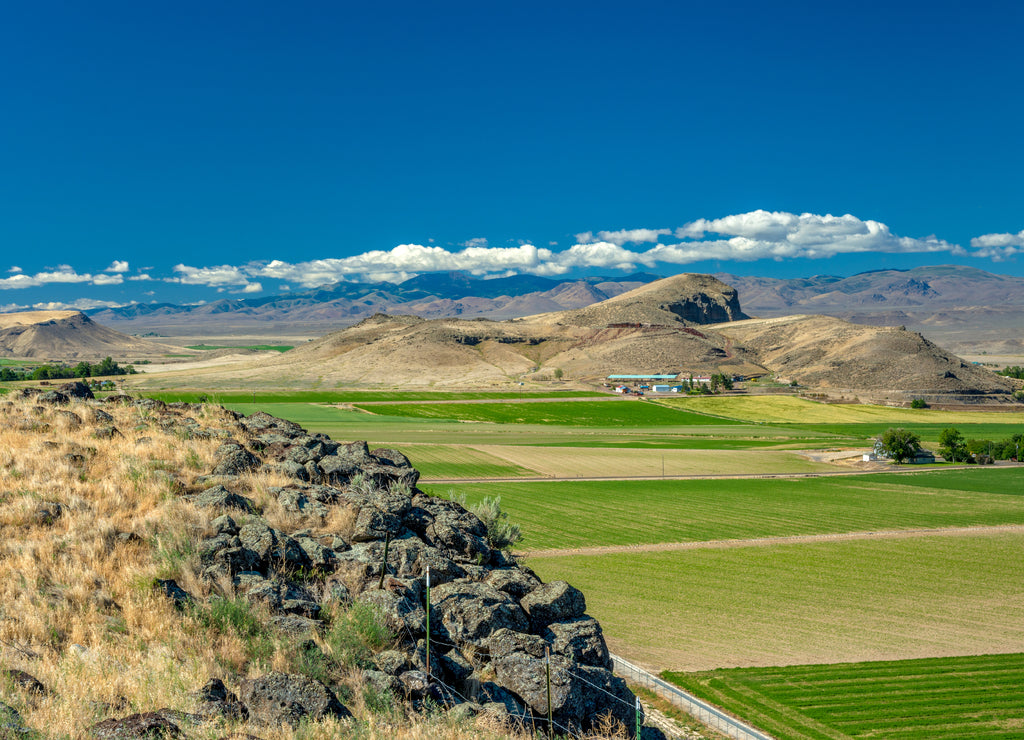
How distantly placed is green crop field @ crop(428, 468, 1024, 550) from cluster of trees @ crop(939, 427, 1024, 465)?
1351cm

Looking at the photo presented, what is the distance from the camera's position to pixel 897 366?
6521 inches

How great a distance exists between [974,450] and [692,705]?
8533cm

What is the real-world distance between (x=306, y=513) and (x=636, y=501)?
44.5m

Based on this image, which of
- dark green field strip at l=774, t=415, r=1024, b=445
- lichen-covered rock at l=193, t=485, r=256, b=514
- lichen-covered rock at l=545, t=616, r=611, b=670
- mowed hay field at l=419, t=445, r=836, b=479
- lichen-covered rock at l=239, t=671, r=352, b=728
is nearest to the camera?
lichen-covered rock at l=239, t=671, r=352, b=728

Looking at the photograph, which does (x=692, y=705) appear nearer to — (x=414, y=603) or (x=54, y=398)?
(x=414, y=603)

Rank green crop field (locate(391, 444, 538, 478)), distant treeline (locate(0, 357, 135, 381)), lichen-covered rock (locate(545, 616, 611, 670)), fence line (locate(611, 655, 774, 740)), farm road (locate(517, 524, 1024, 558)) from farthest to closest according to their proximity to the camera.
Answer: distant treeline (locate(0, 357, 135, 381)), green crop field (locate(391, 444, 538, 478)), farm road (locate(517, 524, 1024, 558)), fence line (locate(611, 655, 774, 740)), lichen-covered rock (locate(545, 616, 611, 670))

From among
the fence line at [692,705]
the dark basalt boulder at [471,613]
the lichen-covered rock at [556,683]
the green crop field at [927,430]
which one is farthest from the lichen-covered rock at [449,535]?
the green crop field at [927,430]

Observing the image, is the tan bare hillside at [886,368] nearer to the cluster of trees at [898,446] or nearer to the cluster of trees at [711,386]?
the cluster of trees at [711,386]

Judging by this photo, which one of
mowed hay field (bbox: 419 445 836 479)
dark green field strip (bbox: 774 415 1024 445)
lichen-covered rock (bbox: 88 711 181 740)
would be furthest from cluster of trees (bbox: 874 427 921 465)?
lichen-covered rock (bbox: 88 711 181 740)

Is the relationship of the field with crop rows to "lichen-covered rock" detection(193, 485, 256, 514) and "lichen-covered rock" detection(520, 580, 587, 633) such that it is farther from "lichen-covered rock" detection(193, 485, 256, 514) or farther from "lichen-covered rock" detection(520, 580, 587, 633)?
"lichen-covered rock" detection(193, 485, 256, 514)

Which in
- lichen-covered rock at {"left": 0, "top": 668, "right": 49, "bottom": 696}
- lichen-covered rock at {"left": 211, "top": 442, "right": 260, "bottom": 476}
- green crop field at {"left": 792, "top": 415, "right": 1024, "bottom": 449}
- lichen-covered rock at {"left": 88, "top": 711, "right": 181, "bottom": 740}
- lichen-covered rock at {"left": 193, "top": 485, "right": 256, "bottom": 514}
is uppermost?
lichen-covered rock at {"left": 211, "top": 442, "right": 260, "bottom": 476}

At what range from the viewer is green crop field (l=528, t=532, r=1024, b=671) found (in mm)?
25422

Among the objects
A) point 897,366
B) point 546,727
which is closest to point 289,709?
point 546,727

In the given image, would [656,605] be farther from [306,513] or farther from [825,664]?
[306,513]
